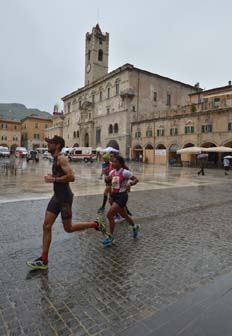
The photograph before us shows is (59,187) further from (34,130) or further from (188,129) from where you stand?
(34,130)

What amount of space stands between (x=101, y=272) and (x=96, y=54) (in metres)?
65.2

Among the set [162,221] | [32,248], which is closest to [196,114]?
[162,221]

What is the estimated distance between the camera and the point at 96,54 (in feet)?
199

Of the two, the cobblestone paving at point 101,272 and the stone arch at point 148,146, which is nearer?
the cobblestone paving at point 101,272

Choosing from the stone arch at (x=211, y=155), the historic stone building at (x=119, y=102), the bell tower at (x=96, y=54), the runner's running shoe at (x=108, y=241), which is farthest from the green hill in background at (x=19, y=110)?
the runner's running shoe at (x=108, y=241)

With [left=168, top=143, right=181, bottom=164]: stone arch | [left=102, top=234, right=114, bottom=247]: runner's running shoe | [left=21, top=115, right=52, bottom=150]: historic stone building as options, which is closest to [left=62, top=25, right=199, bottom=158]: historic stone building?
[left=168, top=143, right=181, bottom=164]: stone arch

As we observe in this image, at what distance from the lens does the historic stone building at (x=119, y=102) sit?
Answer: 45875 mm

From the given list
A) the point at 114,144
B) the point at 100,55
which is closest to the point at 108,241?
the point at 114,144

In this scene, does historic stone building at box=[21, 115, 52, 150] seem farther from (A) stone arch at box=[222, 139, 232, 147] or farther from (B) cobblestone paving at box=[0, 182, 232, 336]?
(B) cobblestone paving at box=[0, 182, 232, 336]

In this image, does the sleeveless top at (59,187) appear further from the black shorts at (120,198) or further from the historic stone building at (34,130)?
the historic stone building at (34,130)

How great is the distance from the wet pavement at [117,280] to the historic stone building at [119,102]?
36.6 metres

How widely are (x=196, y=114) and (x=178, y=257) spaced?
34196 mm

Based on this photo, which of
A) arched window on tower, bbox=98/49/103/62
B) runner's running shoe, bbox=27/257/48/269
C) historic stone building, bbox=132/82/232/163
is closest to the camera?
runner's running shoe, bbox=27/257/48/269

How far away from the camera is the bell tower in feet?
198
